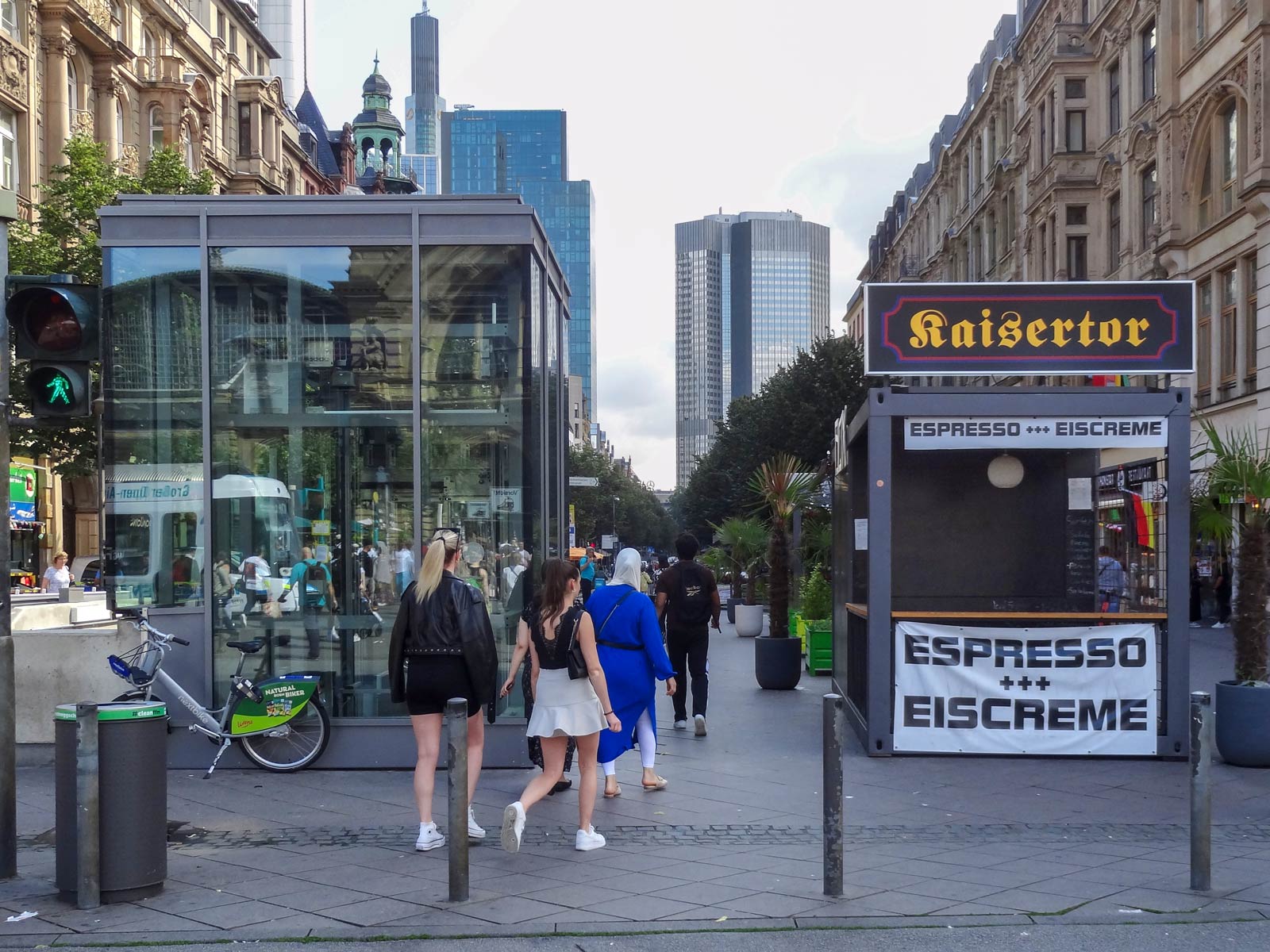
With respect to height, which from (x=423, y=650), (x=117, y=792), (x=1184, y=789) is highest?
(x=423, y=650)

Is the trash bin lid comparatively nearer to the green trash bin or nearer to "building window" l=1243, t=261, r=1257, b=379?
the green trash bin

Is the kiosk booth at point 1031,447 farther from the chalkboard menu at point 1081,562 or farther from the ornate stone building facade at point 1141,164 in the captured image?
the ornate stone building facade at point 1141,164

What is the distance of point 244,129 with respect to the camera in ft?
193

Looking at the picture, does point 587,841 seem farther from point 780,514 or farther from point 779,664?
point 780,514

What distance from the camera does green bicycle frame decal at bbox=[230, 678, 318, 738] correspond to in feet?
31.6

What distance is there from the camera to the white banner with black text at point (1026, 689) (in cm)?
1044

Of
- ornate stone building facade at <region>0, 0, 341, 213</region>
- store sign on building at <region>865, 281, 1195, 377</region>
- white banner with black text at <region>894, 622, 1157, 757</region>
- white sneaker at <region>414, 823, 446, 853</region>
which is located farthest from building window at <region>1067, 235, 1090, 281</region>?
white sneaker at <region>414, 823, 446, 853</region>

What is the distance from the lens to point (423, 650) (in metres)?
7.40

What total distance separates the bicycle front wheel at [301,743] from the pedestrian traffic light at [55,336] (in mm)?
3469

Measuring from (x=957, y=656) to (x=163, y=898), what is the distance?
6.33m

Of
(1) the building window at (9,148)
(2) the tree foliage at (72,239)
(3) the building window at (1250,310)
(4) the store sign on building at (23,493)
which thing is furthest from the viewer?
(4) the store sign on building at (23,493)

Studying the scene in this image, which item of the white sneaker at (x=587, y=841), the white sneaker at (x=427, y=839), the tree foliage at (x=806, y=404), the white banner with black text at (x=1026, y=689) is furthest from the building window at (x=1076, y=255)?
the white sneaker at (x=427, y=839)

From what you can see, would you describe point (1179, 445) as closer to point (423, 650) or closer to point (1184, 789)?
point (1184, 789)

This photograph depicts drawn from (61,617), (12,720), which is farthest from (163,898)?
(61,617)
